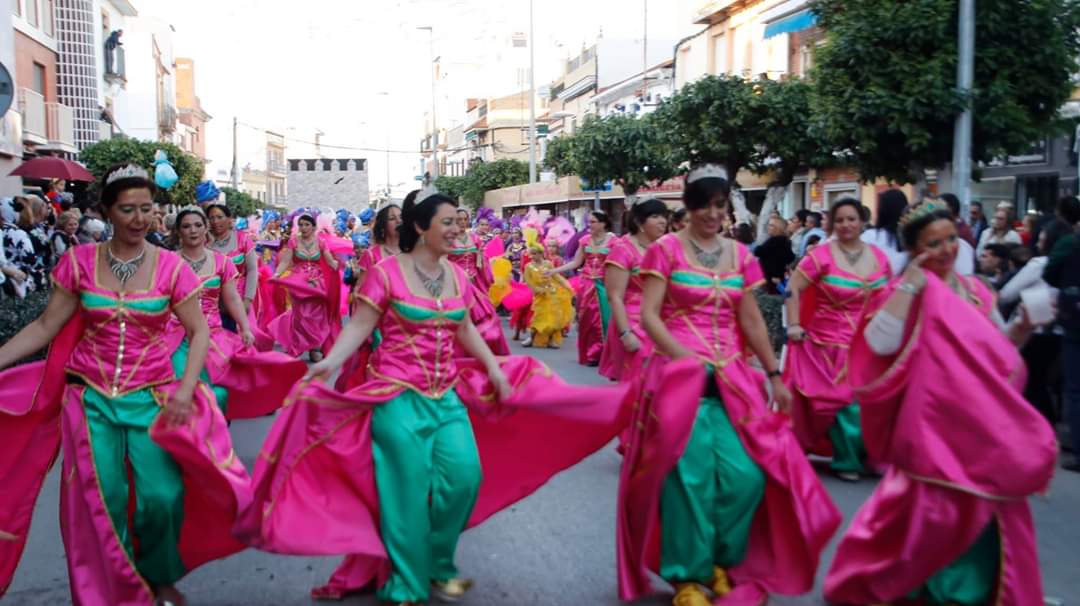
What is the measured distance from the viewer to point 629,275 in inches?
349

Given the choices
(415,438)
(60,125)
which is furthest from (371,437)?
(60,125)

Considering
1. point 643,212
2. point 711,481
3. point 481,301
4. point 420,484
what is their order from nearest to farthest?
point 420,484, point 711,481, point 481,301, point 643,212

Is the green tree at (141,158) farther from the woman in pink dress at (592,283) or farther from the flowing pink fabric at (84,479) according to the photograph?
the flowing pink fabric at (84,479)

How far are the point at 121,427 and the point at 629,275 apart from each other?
4.55m

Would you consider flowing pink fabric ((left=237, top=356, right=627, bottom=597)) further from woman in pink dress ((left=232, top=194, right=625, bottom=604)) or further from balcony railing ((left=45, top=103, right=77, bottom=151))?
balcony railing ((left=45, top=103, right=77, bottom=151))

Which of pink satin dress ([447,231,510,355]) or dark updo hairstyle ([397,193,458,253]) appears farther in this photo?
pink satin dress ([447,231,510,355])

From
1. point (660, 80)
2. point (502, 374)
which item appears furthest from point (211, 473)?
point (660, 80)

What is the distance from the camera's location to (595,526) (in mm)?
6879

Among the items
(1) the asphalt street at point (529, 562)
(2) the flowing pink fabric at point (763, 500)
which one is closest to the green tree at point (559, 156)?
(1) the asphalt street at point (529, 562)

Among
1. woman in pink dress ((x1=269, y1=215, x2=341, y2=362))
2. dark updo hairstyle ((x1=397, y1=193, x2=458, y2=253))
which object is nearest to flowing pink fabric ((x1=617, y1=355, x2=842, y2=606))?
dark updo hairstyle ((x1=397, y1=193, x2=458, y2=253))

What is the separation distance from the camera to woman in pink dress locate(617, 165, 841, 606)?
5.16m

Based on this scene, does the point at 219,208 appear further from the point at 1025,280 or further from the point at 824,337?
the point at 1025,280

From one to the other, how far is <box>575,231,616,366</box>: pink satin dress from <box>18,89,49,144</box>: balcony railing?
1890 centimetres

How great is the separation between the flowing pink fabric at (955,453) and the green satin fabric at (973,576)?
0.09 metres
